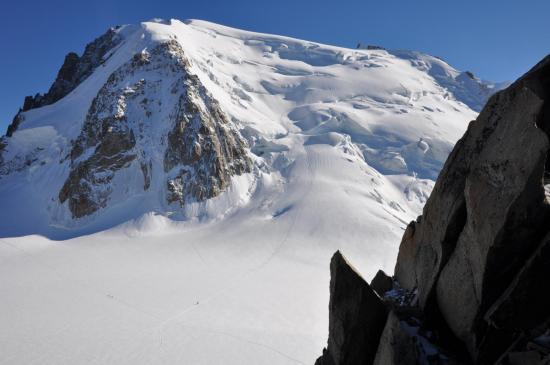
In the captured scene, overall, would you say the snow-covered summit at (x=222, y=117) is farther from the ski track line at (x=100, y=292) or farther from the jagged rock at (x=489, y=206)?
the jagged rock at (x=489, y=206)

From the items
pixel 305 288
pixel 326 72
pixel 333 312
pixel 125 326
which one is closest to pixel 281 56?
pixel 326 72

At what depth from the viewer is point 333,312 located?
10117mm

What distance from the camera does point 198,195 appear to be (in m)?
60.2

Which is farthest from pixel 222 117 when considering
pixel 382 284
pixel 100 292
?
pixel 382 284

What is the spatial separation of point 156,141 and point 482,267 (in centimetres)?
6219

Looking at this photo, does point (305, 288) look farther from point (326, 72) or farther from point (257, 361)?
point (326, 72)

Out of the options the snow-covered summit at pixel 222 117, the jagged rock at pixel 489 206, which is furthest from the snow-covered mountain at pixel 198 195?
the jagged rock at pixel 489 206

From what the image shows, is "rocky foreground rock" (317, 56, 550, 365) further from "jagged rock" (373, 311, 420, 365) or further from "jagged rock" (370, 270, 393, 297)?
"jagged rock" (370, 270, 393, 297)

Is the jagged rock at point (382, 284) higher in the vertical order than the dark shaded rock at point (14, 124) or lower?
lower

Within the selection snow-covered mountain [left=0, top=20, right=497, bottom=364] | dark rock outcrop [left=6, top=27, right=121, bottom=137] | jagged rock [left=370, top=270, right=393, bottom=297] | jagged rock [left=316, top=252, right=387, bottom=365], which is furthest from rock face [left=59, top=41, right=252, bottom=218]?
jagged rock [left=316, top=252, right=387, bottom=365]

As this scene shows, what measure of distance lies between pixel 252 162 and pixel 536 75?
6192cm

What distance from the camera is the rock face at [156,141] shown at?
60.6m

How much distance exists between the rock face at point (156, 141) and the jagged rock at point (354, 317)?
5108 cm

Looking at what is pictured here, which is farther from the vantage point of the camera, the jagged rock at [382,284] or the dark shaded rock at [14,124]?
the dark shaded rock at [14,124]
